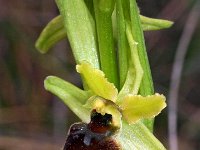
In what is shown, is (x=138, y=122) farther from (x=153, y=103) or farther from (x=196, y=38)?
(x=196, y=38)

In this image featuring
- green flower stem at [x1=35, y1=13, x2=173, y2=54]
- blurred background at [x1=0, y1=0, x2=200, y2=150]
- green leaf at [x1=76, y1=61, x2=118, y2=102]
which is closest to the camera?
green leaf at [x1=76, y1=61, x2=118, y2=102]

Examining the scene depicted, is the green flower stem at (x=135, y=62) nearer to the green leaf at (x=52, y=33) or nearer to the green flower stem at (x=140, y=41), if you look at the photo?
the green flower stem at (x=140, y=41)

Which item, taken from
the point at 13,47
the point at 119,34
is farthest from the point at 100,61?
the point at 13,47

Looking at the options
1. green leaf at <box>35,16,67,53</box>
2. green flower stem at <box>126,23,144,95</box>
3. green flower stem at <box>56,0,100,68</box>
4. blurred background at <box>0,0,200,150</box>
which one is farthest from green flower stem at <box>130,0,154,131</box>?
blurred background at <box>0,0,200,150</box>

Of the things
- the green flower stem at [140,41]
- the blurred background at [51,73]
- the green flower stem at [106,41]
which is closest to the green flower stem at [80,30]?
the green flower stem at [106,41]

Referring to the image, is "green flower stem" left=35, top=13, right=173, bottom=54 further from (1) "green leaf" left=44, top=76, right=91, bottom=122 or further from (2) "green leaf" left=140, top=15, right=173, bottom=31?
(1) "green leaf" left=44, top=76, right=91, bottom=122

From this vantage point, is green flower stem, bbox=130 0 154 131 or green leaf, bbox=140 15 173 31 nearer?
green flower stem, bbox=130 0 154 131

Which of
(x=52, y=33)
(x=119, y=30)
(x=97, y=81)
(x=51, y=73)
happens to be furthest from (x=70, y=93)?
(x=51, y=73)
